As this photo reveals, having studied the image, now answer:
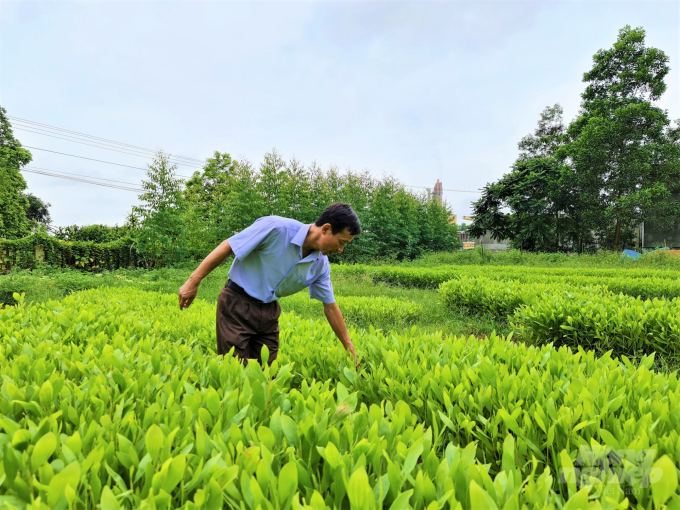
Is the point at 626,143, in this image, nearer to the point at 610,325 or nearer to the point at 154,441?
the point at 610,325

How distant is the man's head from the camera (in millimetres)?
2428

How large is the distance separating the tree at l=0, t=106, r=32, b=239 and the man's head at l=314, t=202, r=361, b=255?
24.9m

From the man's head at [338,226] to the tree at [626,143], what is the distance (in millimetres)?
22297

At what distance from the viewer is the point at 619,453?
1.29m

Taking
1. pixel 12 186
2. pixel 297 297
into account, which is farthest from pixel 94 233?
pixel 297 297

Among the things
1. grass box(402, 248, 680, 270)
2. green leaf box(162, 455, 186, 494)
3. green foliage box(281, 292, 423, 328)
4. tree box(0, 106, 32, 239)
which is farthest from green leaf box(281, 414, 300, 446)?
tree box(0, 106, 32, 239)

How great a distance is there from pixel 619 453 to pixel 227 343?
2.33m

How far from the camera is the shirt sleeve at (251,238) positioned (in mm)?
2486

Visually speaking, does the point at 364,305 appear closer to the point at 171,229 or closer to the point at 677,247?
the point at 171,229

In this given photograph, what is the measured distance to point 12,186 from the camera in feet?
71.6

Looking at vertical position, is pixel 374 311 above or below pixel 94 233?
below

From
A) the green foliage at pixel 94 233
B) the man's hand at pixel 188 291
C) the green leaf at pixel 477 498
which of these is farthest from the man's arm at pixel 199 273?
the green foliage at pixel 94 233

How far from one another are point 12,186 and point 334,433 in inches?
1136

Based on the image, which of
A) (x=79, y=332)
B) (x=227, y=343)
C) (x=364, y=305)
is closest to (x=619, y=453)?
(x=227, y=343)
